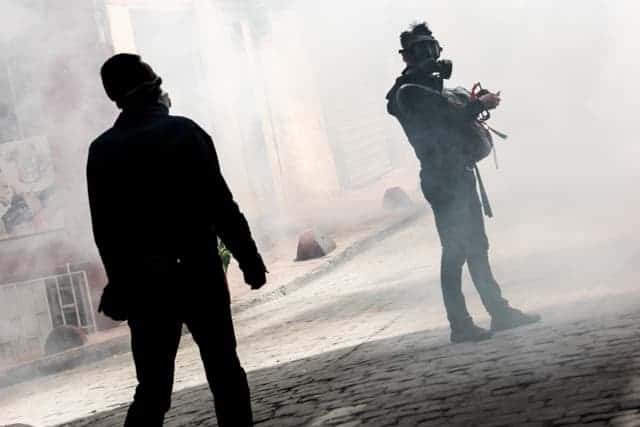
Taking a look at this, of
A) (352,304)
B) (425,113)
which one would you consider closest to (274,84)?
(352,304)

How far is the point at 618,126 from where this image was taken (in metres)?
19.2

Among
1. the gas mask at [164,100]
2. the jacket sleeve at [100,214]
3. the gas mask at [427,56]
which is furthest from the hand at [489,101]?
the jacket sleeve at [100,214]

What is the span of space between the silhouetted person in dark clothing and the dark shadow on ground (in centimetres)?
112

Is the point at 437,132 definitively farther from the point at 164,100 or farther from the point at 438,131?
the point at 164,100

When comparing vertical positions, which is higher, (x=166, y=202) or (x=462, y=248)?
(x=166, y=202)

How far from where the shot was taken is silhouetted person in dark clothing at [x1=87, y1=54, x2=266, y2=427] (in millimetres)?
3773

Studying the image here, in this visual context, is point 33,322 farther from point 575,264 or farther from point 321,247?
point 575,264

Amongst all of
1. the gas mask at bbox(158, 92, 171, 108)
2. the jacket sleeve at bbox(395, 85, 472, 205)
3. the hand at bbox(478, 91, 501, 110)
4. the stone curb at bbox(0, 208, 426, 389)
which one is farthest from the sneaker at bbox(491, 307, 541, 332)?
the stone curb at bbox(0, 208, 426, 389)

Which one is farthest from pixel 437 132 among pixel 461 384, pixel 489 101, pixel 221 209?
pixel 221 209

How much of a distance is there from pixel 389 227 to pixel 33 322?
16.0 feet

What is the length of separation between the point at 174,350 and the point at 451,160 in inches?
106

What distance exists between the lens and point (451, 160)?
611 cm

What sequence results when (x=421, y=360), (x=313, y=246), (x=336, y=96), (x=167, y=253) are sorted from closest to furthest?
(x=167, y=253), (x=421, y=360), (x=313, y=246), (x=336, y=96)

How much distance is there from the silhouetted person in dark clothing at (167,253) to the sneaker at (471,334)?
8.17ft
